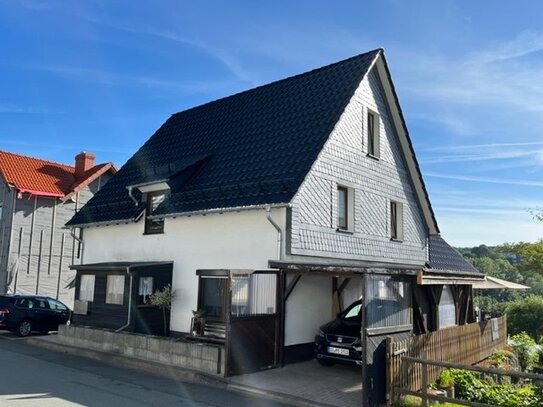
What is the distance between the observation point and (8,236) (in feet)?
88.5

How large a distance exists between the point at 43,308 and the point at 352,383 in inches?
539

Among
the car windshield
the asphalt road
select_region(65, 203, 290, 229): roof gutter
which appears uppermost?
select_region(65, 203, 290, 229): roof gutter

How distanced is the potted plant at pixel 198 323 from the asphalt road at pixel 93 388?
1.74m

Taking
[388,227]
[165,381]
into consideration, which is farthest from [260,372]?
[388,227]

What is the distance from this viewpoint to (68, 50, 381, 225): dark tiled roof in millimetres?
13391

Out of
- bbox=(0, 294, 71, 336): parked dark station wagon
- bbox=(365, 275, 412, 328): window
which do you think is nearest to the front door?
bbox=(365, 275, 412, 328): window

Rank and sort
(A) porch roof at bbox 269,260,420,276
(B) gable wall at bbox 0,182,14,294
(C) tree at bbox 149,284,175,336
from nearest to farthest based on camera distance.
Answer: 1. (A) porch roof at bbox 269,260,420,276
2. (C) tree at bbox 149,284,175,336
3. (B) gable wall at bbox 0,182,14,294

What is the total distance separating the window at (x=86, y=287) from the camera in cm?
1573

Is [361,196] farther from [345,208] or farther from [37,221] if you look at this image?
[37,221]

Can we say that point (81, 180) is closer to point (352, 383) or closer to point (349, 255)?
point (349, 255)

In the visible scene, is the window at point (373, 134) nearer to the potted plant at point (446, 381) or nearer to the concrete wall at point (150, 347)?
the potted plant at point (446, 381)

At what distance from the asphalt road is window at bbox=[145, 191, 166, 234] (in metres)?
4.65

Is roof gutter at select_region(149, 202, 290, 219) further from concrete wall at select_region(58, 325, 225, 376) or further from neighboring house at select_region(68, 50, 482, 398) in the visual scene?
concrete wall at select_region(58, 325, 225, 376)

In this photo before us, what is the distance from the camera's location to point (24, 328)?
58.6 feet
